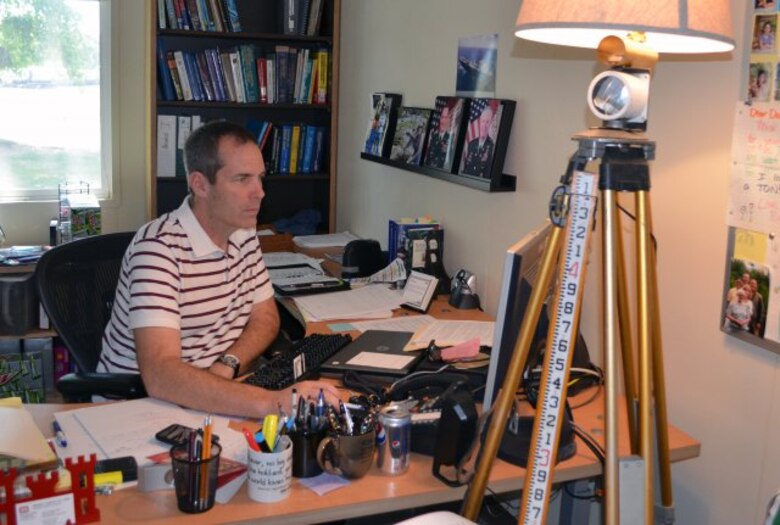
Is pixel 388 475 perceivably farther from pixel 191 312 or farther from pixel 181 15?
pixel 181 15

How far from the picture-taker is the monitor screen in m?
1.48

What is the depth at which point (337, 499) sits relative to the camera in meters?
1.53

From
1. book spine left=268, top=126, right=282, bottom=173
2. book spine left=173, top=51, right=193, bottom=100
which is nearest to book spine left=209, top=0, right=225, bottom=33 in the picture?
book spine left=173, top=51, right=193, bottom=100

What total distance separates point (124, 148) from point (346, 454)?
295cm

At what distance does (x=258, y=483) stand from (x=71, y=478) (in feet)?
1.02

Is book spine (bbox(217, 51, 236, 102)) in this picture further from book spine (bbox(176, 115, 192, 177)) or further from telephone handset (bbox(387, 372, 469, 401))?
telephone handset (bbox(387, 372, 469, 401))

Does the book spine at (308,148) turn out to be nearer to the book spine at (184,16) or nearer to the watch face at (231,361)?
the book spine at (184,16)

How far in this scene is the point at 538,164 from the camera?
253cm

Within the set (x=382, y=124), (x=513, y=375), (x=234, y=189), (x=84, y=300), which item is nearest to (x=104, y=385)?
(x=84, y=300)

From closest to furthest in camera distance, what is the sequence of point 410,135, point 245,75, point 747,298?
point 747,298 < point 410,135 < point 245,75

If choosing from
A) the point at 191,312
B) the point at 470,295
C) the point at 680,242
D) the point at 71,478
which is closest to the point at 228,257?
the point at 191,312

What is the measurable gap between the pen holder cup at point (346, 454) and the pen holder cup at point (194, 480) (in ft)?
0.68

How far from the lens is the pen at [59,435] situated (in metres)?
1.67

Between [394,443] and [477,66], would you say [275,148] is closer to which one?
[477,66]
